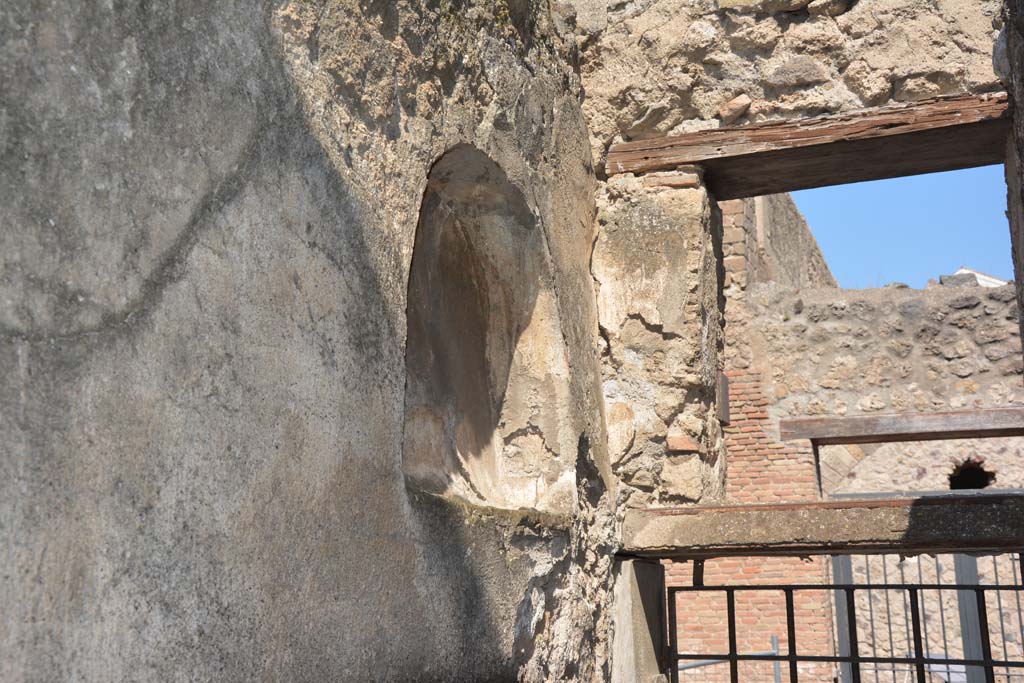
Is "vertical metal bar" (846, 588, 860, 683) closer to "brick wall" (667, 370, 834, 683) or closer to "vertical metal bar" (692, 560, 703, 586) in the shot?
"vertical metal bar" (692, 560, 703, 586)

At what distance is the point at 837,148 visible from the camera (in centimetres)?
376

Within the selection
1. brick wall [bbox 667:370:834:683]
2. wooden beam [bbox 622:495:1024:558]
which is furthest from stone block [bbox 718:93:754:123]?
brick wall [bbox 667:370:834:683]

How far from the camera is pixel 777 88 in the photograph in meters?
3.82

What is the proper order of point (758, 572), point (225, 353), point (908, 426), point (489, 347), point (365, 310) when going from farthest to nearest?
1. point (758, 572)
2. point (908, 426)
3. point (489, 347)
4. point (365, 310)
5. point (225, 353)

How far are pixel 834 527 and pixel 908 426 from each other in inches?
187

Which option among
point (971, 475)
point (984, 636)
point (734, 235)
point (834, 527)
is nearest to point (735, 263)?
point (734, 235)

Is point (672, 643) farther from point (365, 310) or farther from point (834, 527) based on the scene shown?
point (365, 310)

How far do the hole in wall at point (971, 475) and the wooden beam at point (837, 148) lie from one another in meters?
5.89

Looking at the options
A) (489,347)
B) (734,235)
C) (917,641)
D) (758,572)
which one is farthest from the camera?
(734,235)

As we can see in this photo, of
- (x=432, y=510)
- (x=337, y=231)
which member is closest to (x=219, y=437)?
(x=337, y=231)

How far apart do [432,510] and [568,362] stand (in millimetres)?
1147

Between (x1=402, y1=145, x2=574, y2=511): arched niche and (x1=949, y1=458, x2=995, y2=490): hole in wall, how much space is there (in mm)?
7023

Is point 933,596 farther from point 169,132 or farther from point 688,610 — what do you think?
point 169,132

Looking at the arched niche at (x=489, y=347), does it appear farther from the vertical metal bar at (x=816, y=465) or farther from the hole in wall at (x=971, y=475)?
the hole in wall at (x=971, y=475)
